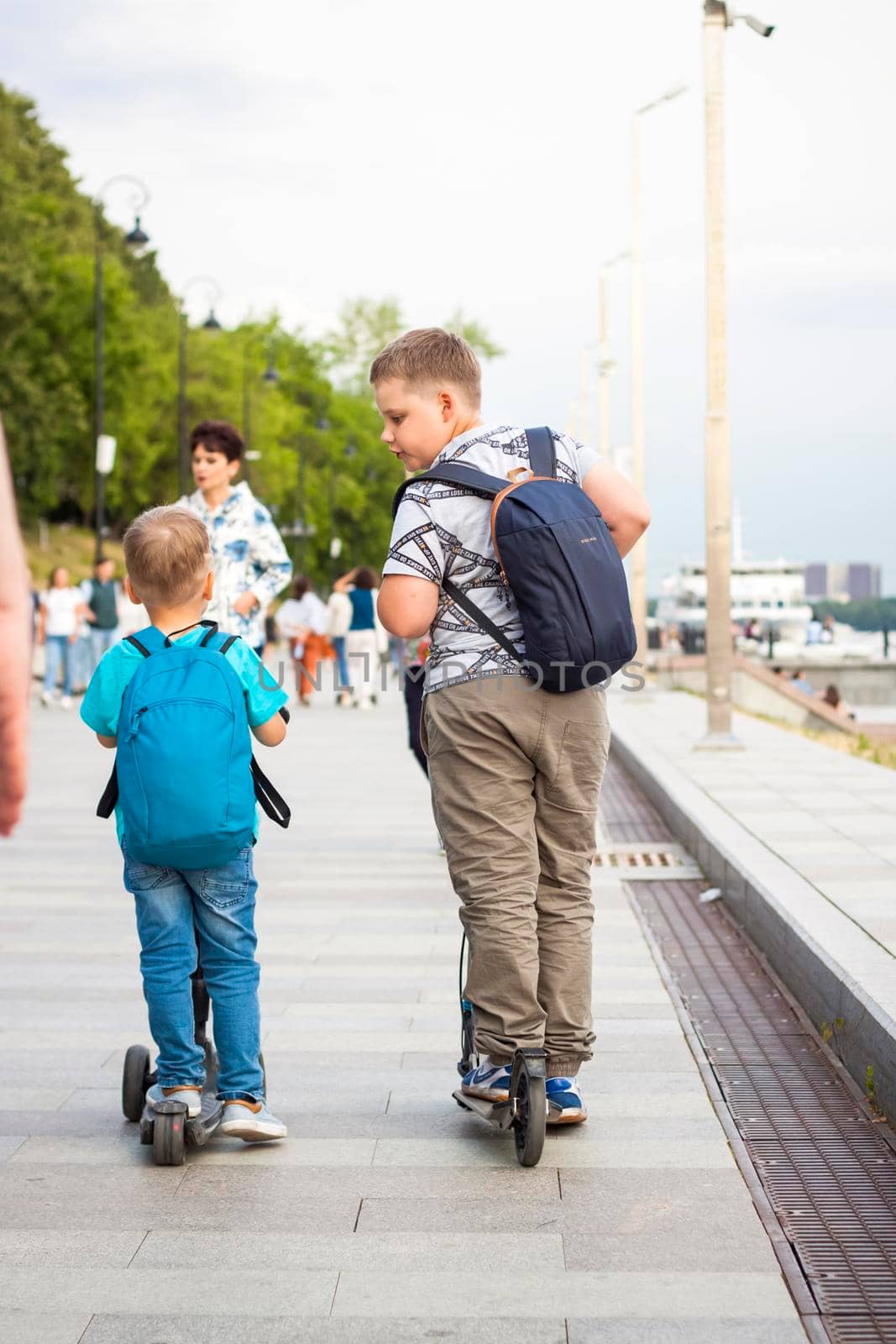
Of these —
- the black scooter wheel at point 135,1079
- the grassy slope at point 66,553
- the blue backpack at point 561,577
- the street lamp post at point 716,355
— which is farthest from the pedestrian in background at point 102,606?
the grassy slope at point 66,553

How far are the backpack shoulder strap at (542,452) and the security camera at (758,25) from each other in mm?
13455

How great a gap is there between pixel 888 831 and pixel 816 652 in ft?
181

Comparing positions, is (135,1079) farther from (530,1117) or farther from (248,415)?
(248,415)

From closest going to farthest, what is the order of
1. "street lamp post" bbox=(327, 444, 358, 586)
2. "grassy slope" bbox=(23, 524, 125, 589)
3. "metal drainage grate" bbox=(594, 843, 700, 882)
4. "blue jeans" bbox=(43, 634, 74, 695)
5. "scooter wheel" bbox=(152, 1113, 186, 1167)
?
1. "scooter wheel" bbox=(152, 1113, 186, 1167)
2. "metal drainage grate" bbox=(594, 843, 700, 882)
3. "blue jeans" bbox=(43, 634, 74, 695)
4. "grassy slope" bbox=(23, 524, 125, 589)
5. "street lamp post" bbox=(327, 444, 358, 586)

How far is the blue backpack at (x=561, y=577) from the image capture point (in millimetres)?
4238

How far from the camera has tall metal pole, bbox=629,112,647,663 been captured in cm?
3136

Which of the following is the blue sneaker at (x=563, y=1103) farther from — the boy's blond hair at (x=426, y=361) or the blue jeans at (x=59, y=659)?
the blue jeans at (x=59, y=659)

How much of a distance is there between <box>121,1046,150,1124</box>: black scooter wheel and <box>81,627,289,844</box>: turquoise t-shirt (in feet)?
1.96

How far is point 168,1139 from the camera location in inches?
171

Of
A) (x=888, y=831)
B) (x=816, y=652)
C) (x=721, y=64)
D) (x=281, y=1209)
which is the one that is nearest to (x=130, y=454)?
(x=816, y=652)

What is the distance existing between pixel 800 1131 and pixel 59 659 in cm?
2221

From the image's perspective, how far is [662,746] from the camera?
16.7 metres

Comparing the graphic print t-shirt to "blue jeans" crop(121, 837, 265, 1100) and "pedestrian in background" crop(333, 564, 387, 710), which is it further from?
"pedestrian in background" crop(333, 564, 387, 710)

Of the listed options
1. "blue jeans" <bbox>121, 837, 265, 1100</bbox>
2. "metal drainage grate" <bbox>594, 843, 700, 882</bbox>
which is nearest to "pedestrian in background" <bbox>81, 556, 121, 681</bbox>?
"metal drainage grate" <bbox>594, 843, 700, 882</bbox>
